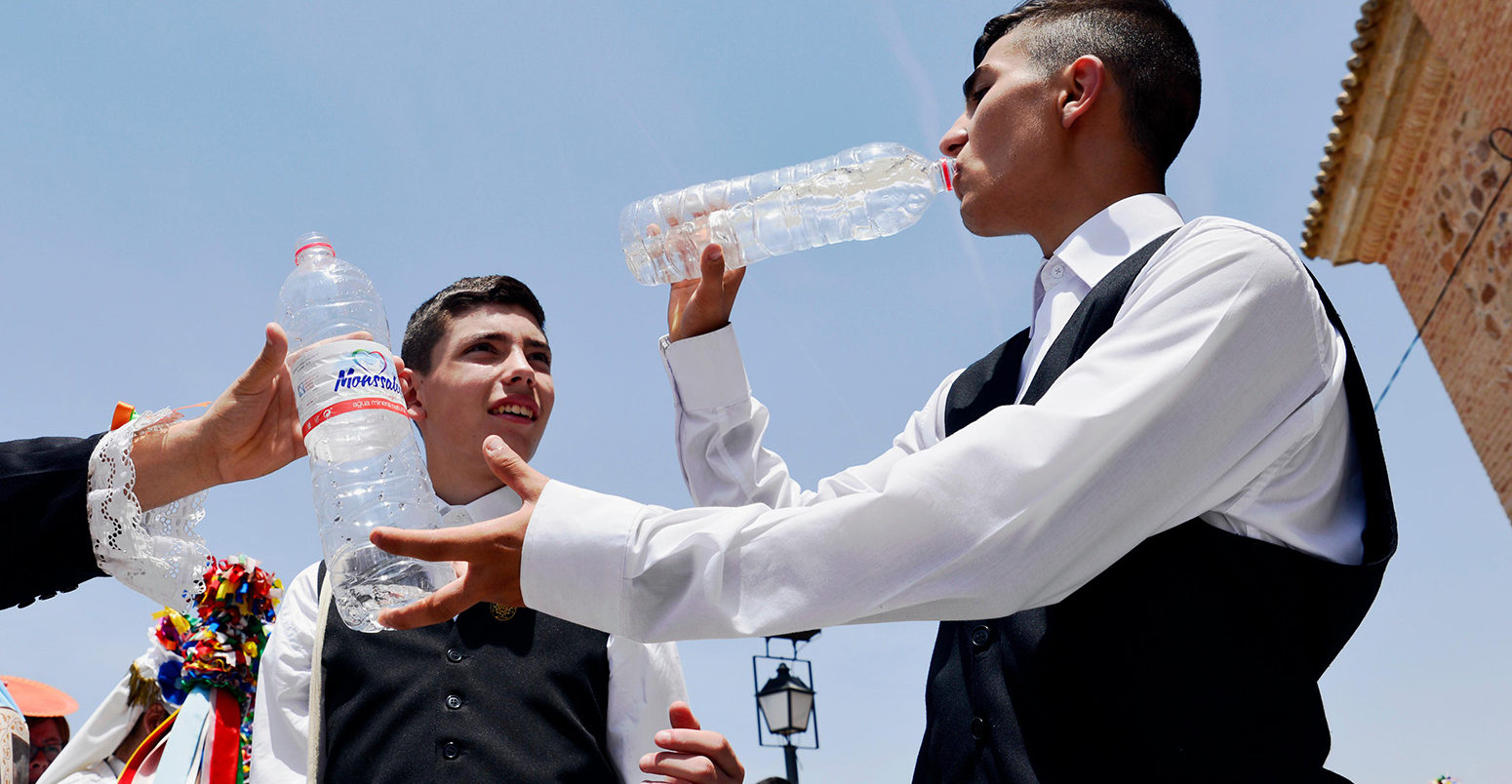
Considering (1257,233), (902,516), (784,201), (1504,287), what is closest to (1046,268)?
(1257,233)

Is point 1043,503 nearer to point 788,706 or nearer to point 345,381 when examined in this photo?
point 345,381

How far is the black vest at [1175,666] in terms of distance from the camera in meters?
1.64

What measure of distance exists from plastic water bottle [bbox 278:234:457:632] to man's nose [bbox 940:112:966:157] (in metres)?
1.39

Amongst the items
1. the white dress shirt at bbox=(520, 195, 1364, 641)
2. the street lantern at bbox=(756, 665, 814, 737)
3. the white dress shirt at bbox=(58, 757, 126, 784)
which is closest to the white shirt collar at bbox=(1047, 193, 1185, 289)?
the white dress shirt at bbox=(520, 195, 1364, 641)

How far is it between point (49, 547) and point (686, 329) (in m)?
1.52

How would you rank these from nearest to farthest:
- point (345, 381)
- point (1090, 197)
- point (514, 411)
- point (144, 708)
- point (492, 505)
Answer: point (345, 381) → point (1090, 197) → point (492, 505) → point (514, 411) → point (144, 708)

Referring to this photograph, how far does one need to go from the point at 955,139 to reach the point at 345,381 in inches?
59.3

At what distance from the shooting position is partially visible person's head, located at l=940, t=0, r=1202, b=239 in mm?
2535

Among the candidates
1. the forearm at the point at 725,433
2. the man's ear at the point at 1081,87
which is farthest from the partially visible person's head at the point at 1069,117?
the forearm at the point at 725,433

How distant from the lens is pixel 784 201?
3.79m

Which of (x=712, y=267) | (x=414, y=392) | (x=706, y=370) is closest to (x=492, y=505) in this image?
(x=414, y=392)

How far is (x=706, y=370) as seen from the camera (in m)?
2.85

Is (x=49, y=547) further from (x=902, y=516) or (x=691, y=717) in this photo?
(x=902, y=516)

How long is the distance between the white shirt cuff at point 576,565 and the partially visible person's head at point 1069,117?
1.37 m
